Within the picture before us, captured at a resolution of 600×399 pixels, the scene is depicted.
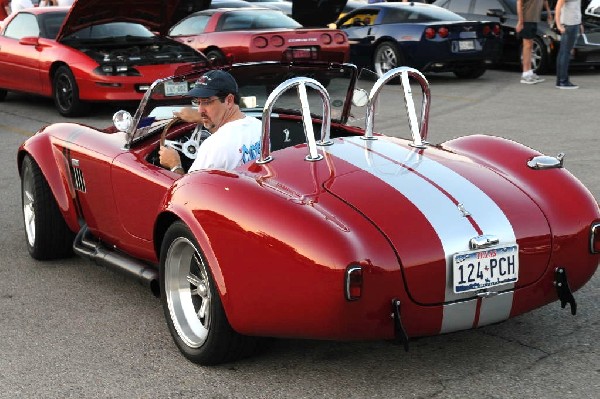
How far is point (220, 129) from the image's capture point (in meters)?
5.25

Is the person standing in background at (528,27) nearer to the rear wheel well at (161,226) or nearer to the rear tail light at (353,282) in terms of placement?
the rear wheel well at (161,226)

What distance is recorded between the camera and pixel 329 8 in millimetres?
18688

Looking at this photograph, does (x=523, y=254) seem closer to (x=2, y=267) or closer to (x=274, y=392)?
(x=274, y=392)

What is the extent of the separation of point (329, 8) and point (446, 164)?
14.0 meters

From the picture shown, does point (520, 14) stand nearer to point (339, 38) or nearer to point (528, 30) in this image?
point (528, 30)

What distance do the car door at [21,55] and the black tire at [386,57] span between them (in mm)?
5392

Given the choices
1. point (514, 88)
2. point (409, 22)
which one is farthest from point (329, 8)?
point (514, 88)

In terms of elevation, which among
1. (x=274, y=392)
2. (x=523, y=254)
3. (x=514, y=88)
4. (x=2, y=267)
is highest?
(x=523, y=254)

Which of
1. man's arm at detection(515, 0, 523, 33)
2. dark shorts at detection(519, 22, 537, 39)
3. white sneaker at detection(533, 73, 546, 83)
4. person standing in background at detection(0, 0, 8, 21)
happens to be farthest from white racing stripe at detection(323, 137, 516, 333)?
person standing in background at detection(0, 0, 8, 21)

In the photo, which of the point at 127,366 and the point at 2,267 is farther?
the point at 2,267

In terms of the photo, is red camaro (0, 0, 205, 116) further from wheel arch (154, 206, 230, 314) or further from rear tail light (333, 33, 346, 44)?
wheel arch (154, 206, 230, 314)

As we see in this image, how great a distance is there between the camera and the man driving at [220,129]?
519 cm

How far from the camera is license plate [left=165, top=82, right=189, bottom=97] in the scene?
233 inches

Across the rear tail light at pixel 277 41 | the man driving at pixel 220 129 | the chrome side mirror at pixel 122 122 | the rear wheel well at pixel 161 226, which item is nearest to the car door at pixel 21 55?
the rear tail light at pixel 277 41
